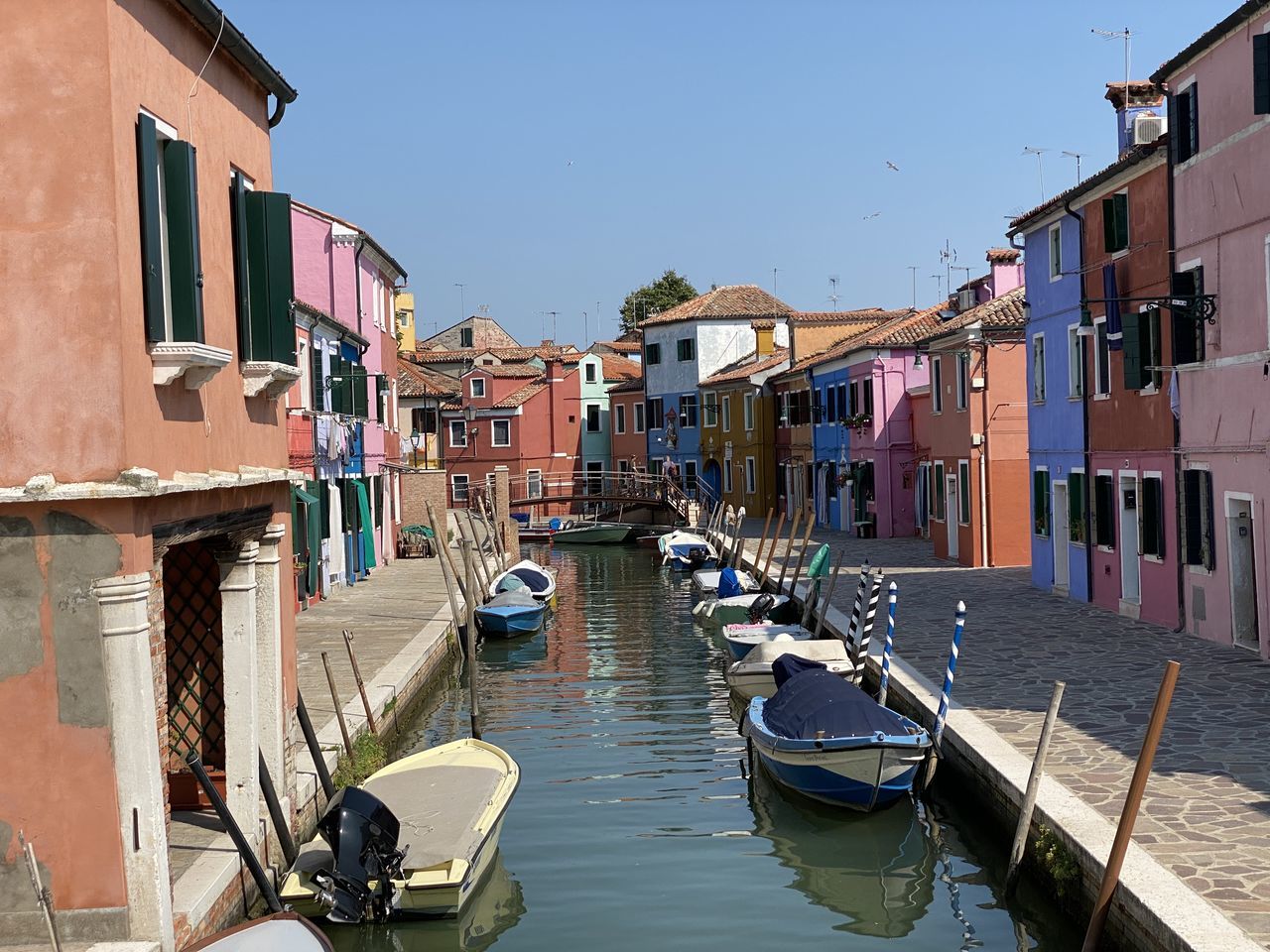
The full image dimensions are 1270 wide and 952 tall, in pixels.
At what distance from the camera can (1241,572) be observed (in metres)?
17.8

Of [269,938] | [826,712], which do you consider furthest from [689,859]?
[269,938]

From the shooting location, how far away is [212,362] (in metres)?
8.72

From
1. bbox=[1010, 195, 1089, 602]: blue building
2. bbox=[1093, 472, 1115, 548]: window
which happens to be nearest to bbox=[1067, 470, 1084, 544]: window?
bbox=[1010, 195, 1089, 602]: blue building

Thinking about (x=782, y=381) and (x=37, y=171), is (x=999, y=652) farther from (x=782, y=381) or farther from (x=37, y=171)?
(x=782, y=381)

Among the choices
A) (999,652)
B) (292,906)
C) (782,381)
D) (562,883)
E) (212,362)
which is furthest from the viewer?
(782,381)

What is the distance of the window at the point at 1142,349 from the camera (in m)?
19.7

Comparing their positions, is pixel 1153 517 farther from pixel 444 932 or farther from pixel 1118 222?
pixel 444 932

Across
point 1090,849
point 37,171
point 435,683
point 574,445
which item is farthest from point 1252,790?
point 574,445

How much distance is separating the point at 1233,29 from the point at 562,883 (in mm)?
12615

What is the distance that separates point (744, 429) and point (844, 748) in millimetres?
42488

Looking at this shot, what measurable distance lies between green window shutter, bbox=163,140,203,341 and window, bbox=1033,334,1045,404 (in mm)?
19483

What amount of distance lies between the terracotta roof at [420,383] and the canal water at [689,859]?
39108 mm

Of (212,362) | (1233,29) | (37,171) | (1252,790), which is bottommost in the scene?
(1252,790)

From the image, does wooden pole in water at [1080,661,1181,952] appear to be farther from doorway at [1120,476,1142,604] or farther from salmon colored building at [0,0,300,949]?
doorway at [1120,476,1142,604]
